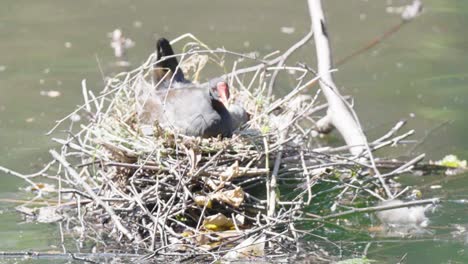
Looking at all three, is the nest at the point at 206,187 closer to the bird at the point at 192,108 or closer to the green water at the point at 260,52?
the bird at the point at 192,108

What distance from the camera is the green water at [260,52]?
18.4ft

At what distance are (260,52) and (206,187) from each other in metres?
3.60

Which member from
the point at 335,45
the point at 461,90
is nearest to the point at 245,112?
the point at 461,90

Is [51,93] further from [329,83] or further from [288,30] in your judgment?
[329,83]

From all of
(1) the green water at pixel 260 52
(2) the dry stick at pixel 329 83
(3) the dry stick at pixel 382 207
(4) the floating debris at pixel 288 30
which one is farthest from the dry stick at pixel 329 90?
(4) the floating debris at pixel 288 30

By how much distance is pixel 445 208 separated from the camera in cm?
562

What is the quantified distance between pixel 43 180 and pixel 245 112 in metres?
1.43

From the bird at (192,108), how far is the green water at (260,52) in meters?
0.81

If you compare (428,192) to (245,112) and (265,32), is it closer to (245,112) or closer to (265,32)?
(245,112)

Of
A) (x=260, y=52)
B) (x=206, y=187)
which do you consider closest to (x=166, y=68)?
(x=206, y=187)

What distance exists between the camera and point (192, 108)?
516 cm

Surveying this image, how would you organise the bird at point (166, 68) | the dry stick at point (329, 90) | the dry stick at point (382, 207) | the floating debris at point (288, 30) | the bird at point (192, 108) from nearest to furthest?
the dry stick at point (382, 207)
the bird at point (192, 108)
the bird at point (166, 68)
the dry stick at point (329, 90)
the floating debris at point (288, 30)

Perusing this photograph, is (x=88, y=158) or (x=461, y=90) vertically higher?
(x=88, y=158)

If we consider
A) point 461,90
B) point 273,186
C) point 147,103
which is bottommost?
point 461,90
